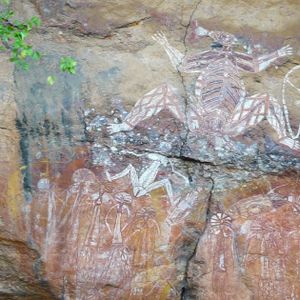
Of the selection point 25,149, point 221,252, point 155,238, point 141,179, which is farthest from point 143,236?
point 25,149

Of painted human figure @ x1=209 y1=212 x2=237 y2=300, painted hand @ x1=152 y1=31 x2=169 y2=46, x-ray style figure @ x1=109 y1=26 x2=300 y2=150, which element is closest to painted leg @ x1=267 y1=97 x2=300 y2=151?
x-ray style figure @ x1=109 y1=26 x2=300 y2=150

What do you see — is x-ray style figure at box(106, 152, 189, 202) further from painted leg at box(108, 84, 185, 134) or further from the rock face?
painted leg at box(108, 84, 185, 134)

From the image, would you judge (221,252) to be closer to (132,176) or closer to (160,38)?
(132,176)

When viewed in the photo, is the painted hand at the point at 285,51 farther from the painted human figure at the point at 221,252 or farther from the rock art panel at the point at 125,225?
the painted human figure at the point at 221,252

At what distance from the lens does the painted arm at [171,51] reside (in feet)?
9.66

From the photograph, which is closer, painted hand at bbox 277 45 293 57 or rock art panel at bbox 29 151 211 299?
rock art panel at bbox 29 151 211 299

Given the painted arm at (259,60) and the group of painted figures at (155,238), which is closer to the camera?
the group of painted figures at (155,238)

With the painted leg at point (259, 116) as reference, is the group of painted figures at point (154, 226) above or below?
below

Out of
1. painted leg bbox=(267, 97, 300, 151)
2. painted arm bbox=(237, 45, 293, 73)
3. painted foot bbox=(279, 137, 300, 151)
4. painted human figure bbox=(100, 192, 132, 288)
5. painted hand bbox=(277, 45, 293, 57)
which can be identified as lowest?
painted human figure bbox=(100, 192, 132, 288)

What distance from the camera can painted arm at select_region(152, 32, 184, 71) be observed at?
2943 mm

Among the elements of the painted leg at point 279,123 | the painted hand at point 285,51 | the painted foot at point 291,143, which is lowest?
the painted foot at point 291,143

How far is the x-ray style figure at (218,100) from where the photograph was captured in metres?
2.89

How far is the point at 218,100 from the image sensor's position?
2912mm

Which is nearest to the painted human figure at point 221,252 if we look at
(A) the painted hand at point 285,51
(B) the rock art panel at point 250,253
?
(B) the rock art panel at point 250,253
